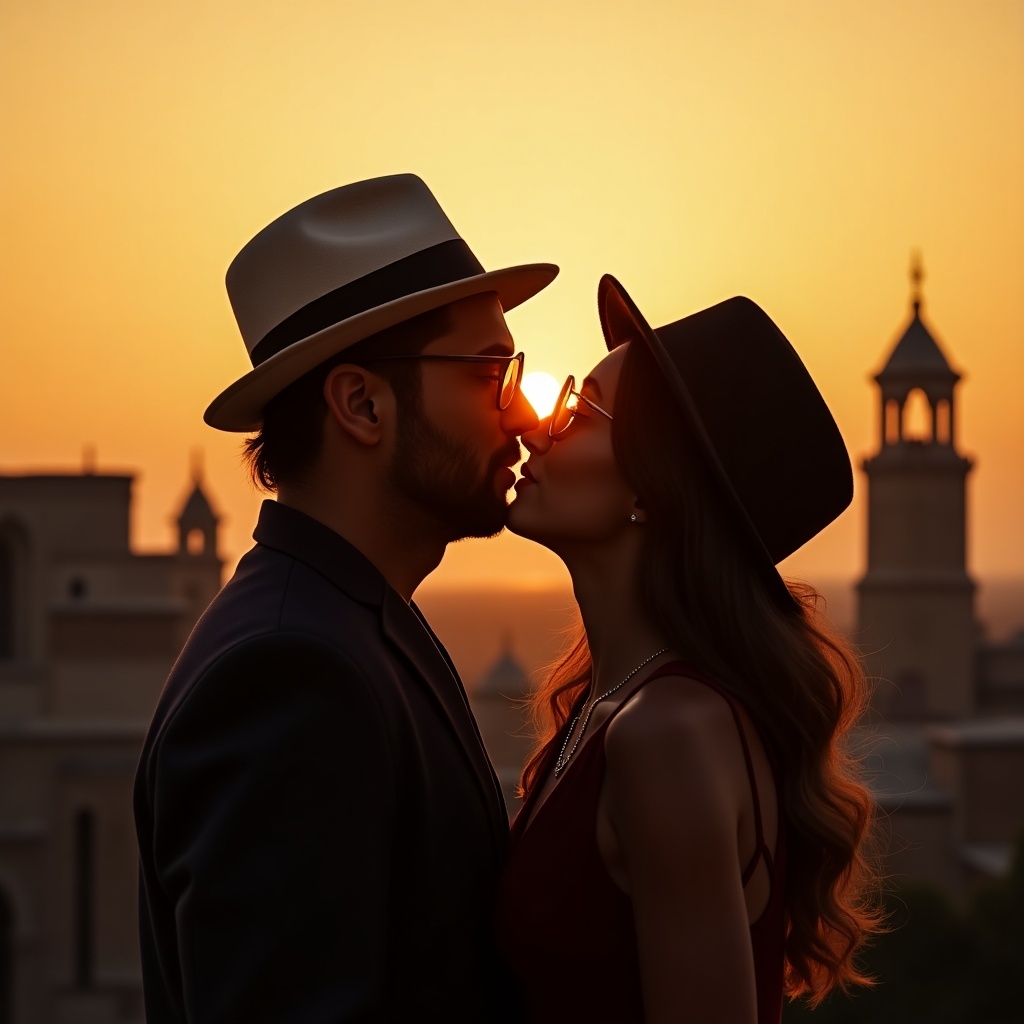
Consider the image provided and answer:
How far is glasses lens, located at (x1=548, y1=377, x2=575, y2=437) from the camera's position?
3.83 metres

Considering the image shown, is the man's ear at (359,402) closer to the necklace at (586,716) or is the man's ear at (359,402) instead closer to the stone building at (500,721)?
the necklace at (586,716)

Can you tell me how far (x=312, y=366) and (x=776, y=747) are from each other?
1.25m

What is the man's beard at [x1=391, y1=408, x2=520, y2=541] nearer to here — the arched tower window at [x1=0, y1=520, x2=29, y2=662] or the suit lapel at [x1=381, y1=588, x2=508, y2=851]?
the suit lapel at [x1=381, y1=588, x2=508, y2=851]

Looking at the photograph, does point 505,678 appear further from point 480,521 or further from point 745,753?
point 745,753

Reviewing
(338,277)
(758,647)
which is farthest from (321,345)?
(758,647)

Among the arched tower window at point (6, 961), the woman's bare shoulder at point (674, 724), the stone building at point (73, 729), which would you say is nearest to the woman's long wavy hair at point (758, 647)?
the woman's bare shoulder at point (674, 724)

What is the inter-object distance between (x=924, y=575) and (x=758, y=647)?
40.8m

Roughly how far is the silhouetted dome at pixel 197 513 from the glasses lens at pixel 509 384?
5648 cm

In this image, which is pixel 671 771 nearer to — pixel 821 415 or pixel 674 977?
pixel 674 977

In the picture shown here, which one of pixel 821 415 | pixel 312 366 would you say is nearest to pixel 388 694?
pixel 312 366

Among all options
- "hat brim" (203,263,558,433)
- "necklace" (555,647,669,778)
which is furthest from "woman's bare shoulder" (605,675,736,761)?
"hat brim" (203,263,558,433)

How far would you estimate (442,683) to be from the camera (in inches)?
141

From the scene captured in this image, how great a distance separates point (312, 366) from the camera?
3.49 m

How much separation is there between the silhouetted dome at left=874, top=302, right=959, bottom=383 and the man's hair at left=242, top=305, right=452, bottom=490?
128ft
